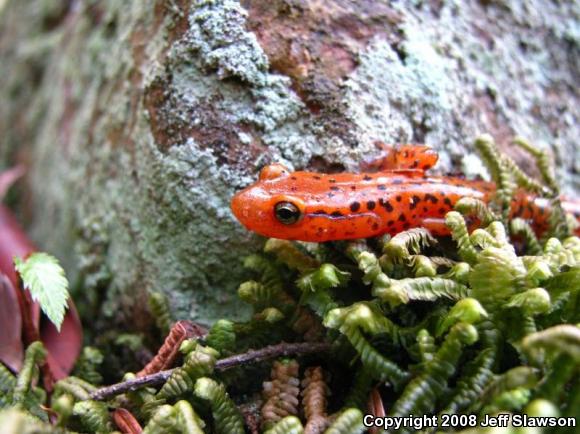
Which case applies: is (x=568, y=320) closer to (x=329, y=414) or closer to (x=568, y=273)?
(x=568, y=273)

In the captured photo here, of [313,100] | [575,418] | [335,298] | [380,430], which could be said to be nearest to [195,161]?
[313,100]

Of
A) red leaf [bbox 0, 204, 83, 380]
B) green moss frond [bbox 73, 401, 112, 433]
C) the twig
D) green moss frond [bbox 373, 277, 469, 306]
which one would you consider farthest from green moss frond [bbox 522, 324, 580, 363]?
red leaf [bbox 0, 204, 83, 380]

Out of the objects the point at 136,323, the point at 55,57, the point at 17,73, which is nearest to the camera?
the point at 136,323

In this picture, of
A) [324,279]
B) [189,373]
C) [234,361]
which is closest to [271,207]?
[324,279]

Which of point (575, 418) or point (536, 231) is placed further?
point (536, 231)

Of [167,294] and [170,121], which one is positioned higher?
[170,121]

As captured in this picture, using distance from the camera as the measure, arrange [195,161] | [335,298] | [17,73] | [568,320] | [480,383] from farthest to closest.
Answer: [17,73] < [195,161] < [335,298] < [568,320] < [480,383]

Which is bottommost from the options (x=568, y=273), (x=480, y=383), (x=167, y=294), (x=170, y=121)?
(x=167, y=294)
